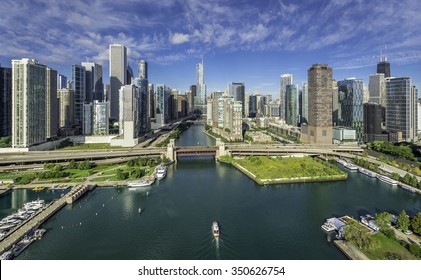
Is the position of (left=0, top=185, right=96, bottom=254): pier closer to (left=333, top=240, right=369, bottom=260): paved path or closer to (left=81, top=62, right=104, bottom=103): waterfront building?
(left=333, top=240, right=369, bottom=260): paved path

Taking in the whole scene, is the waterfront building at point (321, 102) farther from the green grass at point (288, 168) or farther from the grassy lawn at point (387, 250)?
the grassy lawn at point (387, 250)

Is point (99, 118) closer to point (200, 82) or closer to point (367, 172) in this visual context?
point (367, 172)

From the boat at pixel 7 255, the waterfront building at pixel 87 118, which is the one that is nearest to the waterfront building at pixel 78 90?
the waterfront building at pixel 87 118

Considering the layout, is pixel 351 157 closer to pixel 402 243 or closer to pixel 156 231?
pixel 402 243

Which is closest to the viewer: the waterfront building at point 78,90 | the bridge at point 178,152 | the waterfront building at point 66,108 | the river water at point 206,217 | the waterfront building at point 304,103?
the river water at point 206,217

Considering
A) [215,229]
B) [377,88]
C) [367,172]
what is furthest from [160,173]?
[377,88]

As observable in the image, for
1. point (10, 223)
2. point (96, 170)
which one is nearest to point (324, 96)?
point (96, 170)
